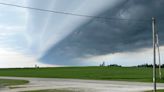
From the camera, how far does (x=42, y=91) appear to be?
35469 mm

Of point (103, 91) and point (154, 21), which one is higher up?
point (154, 21)

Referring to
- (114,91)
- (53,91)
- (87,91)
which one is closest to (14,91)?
(53,91)

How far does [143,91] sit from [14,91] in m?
10.9

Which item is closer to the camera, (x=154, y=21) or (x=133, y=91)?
(x=154, y=21)

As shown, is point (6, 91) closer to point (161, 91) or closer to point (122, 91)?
point (122, 91)

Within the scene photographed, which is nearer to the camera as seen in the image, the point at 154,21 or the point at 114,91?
the point at 154,21

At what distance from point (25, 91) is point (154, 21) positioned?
497 inches

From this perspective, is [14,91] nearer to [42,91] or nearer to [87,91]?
[42,91]

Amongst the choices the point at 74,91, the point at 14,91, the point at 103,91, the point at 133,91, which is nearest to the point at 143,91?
the point at 133,91

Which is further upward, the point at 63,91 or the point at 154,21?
the point at 154,21

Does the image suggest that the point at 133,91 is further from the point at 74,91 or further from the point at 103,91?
the point at 74,91

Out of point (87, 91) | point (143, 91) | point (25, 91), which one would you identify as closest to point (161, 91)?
point (143, 91)

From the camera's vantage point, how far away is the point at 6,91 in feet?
116

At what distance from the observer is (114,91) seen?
33.8 meters
